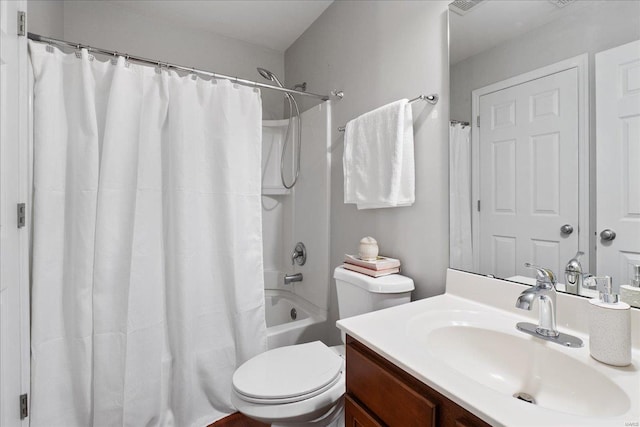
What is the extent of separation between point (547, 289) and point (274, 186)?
1.97 m

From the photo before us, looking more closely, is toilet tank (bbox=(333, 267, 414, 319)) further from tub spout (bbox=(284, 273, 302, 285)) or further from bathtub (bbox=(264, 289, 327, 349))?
tub spout (bbox=(284, 273, 302, 285))

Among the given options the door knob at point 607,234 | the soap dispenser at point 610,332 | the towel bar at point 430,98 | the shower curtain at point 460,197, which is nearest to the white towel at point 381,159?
the towel bar at point 430,98

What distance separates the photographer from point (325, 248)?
204 cm

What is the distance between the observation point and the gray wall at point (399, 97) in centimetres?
129

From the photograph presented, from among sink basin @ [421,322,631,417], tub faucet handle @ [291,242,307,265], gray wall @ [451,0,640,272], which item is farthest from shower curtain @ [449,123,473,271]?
tub faucet handle @ [291,242,307,265]

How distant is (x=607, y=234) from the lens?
842 millimetres

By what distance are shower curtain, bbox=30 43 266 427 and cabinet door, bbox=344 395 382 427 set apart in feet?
2.98

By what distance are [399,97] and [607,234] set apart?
3.19ft

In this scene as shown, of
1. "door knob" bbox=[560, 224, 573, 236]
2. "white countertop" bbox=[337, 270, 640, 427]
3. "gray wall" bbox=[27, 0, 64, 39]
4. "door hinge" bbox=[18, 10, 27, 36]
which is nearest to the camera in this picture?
"white countertop" bbox=[337, 270, 640, 427]

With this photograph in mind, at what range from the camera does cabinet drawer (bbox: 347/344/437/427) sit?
66 cm

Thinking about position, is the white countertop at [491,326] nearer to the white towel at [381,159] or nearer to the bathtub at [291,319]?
the white towel at [381,159]

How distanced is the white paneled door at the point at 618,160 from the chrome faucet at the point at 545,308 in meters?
0.17

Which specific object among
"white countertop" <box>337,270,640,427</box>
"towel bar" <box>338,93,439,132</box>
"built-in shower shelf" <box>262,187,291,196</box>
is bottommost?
"white countertop" <box>337,270,640,427</box>

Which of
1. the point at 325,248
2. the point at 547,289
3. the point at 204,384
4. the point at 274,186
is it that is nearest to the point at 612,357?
the point at 547,289
